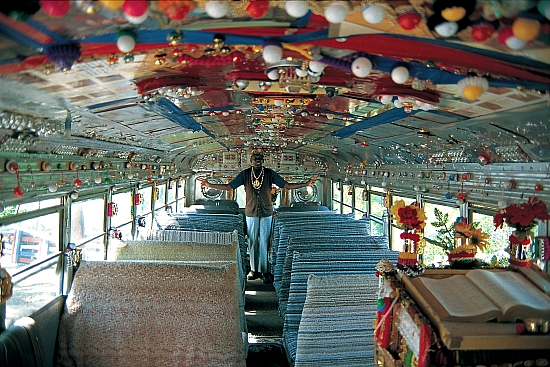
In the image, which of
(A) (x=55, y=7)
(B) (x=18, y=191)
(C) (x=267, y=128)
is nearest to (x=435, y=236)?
(C) (x=267, y=128)

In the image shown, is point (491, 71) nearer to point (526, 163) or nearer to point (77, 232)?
point (526, 163)

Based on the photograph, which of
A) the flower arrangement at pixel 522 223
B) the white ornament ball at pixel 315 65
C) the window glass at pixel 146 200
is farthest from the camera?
the window glass at pixel 146 200

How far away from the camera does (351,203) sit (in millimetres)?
10852

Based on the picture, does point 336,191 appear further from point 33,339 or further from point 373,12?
point 373,12

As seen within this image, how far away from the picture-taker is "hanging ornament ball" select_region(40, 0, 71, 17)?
1552mm

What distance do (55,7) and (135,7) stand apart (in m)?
0.27

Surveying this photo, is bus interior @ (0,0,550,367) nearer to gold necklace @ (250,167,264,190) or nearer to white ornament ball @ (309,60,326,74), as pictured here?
white ornament ball @ (309,60,326,74)

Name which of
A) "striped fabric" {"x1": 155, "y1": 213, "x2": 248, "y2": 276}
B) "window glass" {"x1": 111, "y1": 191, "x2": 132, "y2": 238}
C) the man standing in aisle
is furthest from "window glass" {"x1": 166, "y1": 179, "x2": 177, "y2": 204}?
"window glass" {"x1": 111, "y1": 191, "x2": 132, "y2": 238}

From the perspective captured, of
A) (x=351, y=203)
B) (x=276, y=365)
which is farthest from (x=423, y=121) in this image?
(x=351, y=203)

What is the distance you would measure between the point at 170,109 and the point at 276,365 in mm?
3156

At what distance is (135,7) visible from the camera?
5.19 feet

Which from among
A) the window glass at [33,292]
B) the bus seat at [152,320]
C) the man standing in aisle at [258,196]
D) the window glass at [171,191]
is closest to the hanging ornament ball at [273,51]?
the bus seat at [152,320]

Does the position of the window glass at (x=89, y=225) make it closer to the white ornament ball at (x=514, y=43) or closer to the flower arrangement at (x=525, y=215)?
the flower arrangement at (x=525, y=215)

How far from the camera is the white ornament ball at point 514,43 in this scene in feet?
5.55
